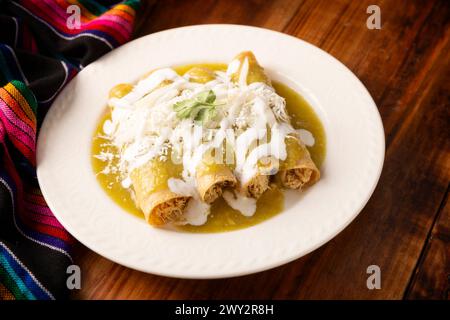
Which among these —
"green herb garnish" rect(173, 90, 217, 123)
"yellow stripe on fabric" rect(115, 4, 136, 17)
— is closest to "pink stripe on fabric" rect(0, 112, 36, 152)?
"green herb garnish" rect(173, 90, 217, 123)

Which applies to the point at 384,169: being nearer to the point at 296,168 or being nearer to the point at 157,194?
the point at 296,168

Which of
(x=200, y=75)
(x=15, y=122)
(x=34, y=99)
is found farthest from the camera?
(x=200, y=75)

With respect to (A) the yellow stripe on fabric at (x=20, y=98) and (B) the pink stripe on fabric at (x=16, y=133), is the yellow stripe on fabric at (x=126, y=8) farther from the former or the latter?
(B) the pink stripe on fabric at (x=16, y=133)

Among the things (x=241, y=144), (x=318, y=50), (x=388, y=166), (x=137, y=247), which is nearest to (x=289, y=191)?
(x=241, y=144)

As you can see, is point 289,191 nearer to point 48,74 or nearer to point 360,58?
point 360,58

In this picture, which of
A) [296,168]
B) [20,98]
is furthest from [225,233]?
[20,98]

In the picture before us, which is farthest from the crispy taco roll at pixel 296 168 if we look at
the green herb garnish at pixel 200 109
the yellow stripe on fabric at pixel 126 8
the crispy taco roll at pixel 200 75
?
the yellow stripe on fabric at pixel 126 8
